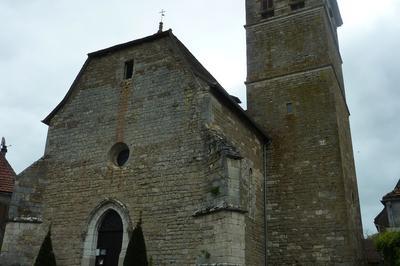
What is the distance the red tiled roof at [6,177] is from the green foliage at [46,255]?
19.4ft

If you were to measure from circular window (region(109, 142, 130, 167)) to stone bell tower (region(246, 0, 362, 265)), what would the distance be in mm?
5588

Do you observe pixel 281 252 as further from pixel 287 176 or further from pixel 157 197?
pixel 157 197

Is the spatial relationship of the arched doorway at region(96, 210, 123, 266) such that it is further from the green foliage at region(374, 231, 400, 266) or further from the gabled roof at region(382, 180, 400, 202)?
the gabled roof at region(382, 180, 400, 202)

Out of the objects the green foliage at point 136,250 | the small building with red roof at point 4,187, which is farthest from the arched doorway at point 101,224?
the small building with red roof at point 4,187

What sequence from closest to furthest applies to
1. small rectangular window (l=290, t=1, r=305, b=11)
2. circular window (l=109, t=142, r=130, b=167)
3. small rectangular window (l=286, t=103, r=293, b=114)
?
circular window (l=109, t=142, r=130, b=167) < small rectangular window (l=286, t=103, r=293, b=114) < small rectangular window (l=290, t=1, r=305, b=11)

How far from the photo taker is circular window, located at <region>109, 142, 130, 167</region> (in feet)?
44.7

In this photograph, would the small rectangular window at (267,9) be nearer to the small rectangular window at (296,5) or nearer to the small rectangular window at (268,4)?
the small rectangular window at (268,4)

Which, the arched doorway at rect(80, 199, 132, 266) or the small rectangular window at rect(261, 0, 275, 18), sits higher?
the small rectangular window at rect(261, 0, 275, 18)

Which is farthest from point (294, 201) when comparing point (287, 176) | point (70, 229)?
point (70, 229)

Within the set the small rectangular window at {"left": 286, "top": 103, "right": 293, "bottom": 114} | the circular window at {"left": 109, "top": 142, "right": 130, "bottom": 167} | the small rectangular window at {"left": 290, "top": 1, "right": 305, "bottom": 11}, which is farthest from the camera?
the small rectangular window at {"left": 290, "top": 1, "right": 305, "bottom": 11}

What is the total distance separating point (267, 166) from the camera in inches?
653

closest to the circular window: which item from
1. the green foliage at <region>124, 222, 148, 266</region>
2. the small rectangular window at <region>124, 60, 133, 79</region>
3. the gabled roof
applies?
the small rectangular window at <region>124, 60, 133, 79</region>

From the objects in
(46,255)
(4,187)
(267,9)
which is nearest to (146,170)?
(46,255)

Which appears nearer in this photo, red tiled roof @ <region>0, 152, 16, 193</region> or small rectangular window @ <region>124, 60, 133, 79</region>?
small rectangular window @ <region>124, 60, 133, 79</region>
